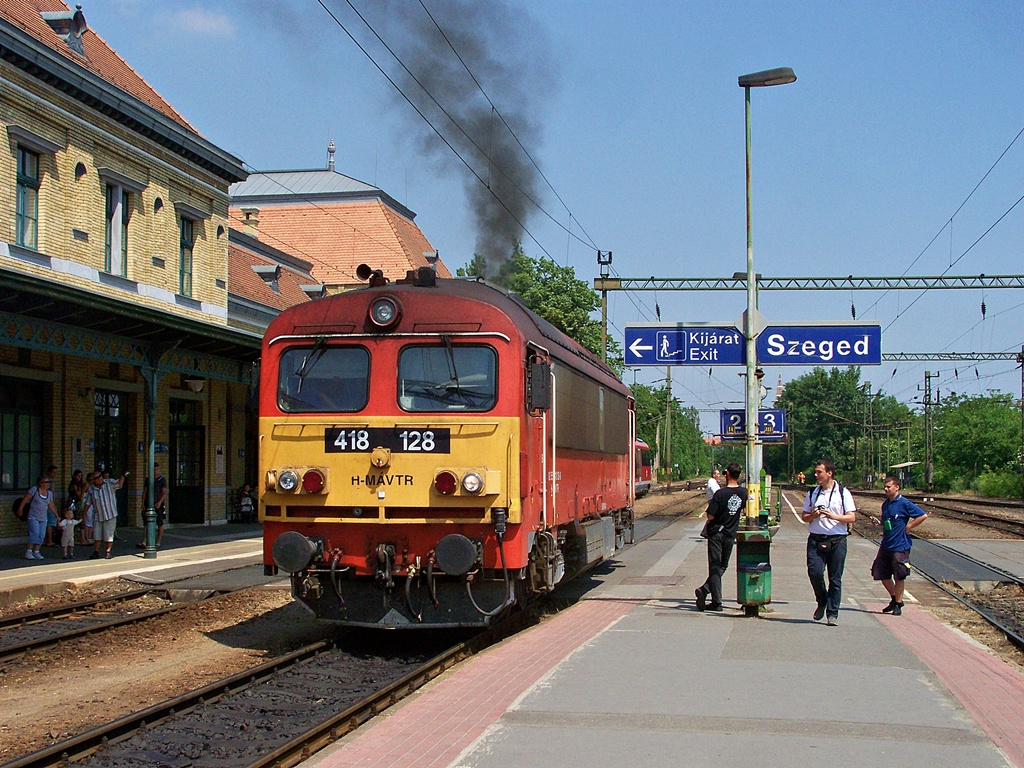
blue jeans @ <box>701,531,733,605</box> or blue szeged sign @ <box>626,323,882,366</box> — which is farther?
blue szeged sign @ <box>626,323,882,366</box>

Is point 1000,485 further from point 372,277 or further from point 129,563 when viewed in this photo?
point 372,277

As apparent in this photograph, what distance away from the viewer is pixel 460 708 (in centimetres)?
759

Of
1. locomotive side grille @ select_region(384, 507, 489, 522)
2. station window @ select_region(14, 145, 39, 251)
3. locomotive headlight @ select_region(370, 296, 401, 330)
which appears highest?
station window @ select_region(14, 145, 39, 251)

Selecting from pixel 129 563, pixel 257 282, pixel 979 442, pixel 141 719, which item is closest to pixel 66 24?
pixel 257 282

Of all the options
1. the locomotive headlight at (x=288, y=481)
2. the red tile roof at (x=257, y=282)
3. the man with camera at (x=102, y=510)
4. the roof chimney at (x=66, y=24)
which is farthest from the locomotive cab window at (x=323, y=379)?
the red tile roof at (x=257, y=282)

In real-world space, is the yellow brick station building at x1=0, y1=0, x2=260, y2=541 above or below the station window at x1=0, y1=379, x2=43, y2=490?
above

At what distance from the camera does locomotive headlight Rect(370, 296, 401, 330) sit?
10.4m

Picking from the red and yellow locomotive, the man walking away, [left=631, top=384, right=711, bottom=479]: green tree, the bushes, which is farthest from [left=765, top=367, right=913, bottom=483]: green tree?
the red and yellow locomotive

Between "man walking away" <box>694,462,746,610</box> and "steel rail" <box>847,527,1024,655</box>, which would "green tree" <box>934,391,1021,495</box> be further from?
"man walking away" <box>694,462,746,610</box>

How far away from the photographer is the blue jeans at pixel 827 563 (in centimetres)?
1164

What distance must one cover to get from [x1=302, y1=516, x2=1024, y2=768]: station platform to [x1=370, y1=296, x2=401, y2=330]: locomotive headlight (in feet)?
10.4

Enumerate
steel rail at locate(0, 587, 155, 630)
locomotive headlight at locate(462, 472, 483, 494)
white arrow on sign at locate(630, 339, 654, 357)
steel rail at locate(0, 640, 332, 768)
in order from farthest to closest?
white arrow on sign at locate(630, 339, 654, 357) < steel rail at locate(0, 587, 155, 630) < locomotive headlight at locate(462, 472, 483, 494) < steel rail at locate(0, 640, 332, 768)

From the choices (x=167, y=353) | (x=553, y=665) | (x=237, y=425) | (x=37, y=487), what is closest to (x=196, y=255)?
(x=237, y=425)

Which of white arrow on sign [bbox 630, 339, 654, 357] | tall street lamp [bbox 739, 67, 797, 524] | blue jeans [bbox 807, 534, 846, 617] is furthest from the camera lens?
white arrow on sign [bbox 630, 339, 654, 357]
